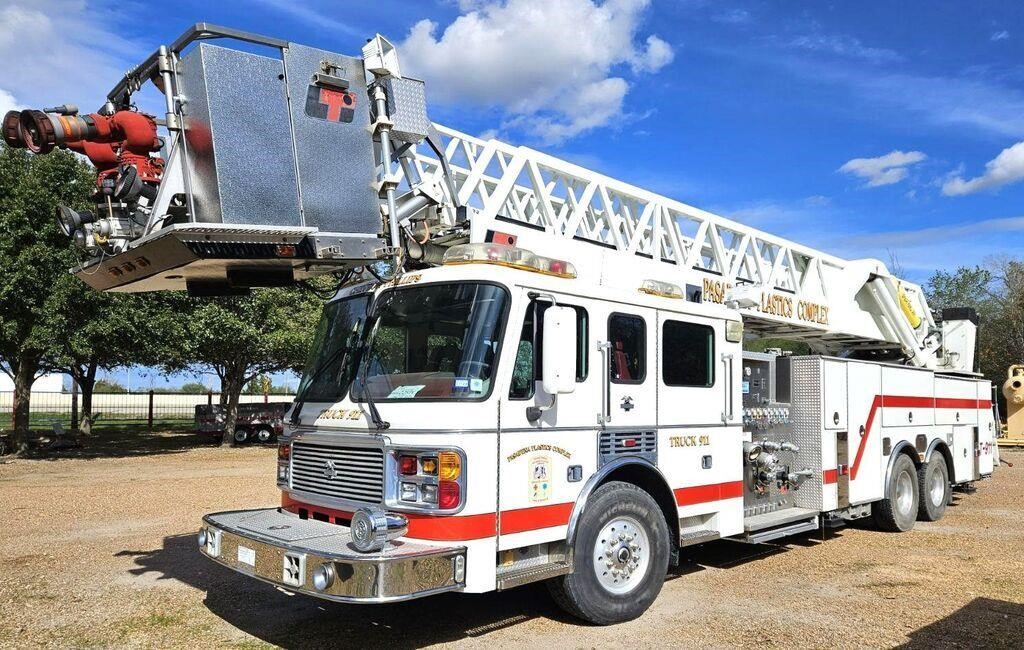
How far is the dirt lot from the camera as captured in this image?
5.46m

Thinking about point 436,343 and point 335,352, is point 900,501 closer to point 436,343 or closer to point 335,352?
point 436,343

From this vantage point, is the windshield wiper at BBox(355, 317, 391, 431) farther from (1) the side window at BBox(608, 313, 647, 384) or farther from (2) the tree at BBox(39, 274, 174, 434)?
(2) the tree at BBox(39, 274, 174, 434)

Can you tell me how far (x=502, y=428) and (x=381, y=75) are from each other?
252 centimetres

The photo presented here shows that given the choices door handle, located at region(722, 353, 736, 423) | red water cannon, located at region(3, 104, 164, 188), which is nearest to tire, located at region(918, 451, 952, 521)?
door handle, located at region(722, 353, 736, 423)

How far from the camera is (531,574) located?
5.02 metres

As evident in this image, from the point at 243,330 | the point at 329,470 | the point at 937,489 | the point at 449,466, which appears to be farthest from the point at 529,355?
the point at 243,330

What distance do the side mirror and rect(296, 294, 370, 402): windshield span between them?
148 centimetres

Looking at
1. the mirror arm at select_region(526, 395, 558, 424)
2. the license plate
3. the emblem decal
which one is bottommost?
the license plate

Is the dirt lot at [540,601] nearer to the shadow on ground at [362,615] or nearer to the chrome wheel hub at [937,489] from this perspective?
the shadow on ground at [362,615]

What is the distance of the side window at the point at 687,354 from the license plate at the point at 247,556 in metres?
3.20

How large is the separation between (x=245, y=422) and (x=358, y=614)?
22.1 m

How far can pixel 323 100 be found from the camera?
17.0ft

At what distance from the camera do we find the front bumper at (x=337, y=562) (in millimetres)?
4309

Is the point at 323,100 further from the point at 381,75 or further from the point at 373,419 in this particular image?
the point at 373,419
